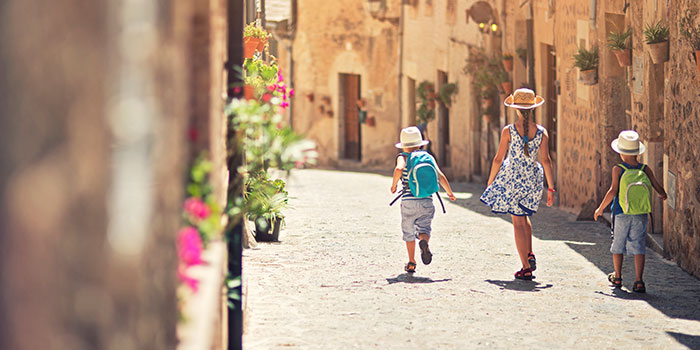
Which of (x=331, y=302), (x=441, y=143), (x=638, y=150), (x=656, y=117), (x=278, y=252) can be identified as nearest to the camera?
(x=331, y=302)

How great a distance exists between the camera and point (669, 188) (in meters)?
10.1

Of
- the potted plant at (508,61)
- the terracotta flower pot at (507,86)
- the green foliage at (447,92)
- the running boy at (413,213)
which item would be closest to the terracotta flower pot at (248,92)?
the running boy at (413,213)

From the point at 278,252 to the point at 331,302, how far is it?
8.19 ft

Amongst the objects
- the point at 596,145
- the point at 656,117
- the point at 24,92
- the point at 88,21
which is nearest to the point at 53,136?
the point at 24,92

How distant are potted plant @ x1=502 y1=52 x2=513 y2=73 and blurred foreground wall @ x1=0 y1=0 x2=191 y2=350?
1653 cm

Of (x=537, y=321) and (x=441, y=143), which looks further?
(x=441, y=143)

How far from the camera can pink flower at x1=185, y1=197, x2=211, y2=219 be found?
11.5ft

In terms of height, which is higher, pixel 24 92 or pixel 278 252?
pixel 24 92

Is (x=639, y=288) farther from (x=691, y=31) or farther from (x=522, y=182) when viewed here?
(x=691, y=31)

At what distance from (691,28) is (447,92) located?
12986mm

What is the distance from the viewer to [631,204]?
795cm

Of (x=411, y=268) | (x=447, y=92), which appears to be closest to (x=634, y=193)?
(x=411, y=268)

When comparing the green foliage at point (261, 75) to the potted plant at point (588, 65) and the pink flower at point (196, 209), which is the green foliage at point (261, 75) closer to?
the potted plant at point (588, 65)

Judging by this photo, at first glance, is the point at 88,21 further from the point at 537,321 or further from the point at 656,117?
the point at 656,117
